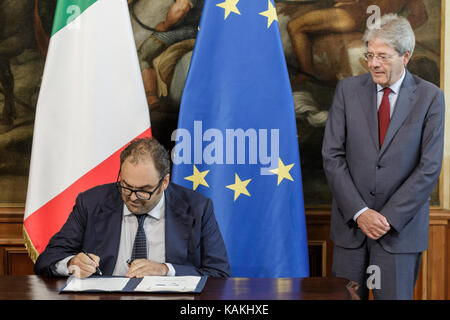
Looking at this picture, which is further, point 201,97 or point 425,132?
point 201,97

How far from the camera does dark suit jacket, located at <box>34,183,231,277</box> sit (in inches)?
92.1

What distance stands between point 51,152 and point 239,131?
117 centimetres

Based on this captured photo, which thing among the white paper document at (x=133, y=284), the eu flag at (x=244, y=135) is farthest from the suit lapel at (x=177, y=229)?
the eu flag at (x=244, y=135)

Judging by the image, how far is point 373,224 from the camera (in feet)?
9.51

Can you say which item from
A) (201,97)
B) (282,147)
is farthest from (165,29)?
(282,147)

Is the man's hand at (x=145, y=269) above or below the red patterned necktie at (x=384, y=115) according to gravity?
below

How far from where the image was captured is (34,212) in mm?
3188

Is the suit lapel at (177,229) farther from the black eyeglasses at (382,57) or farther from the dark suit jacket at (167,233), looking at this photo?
the black eyeglasses at (382,57)

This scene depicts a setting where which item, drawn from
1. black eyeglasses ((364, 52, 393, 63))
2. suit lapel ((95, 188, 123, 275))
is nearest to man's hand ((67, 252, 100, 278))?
suit lapel ((95, 188, 123, 275))

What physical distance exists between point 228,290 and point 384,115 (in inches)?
65.8

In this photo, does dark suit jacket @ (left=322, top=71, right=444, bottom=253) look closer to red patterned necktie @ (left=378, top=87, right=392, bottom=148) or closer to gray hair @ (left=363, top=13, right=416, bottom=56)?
red patterned necktie @ (left=378, top=87, right=392, bottom=148)

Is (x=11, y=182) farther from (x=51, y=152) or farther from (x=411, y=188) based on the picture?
(x=411, y=188)

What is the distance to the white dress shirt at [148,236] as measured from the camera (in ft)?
7.79

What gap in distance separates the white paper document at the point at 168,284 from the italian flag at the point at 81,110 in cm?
139
